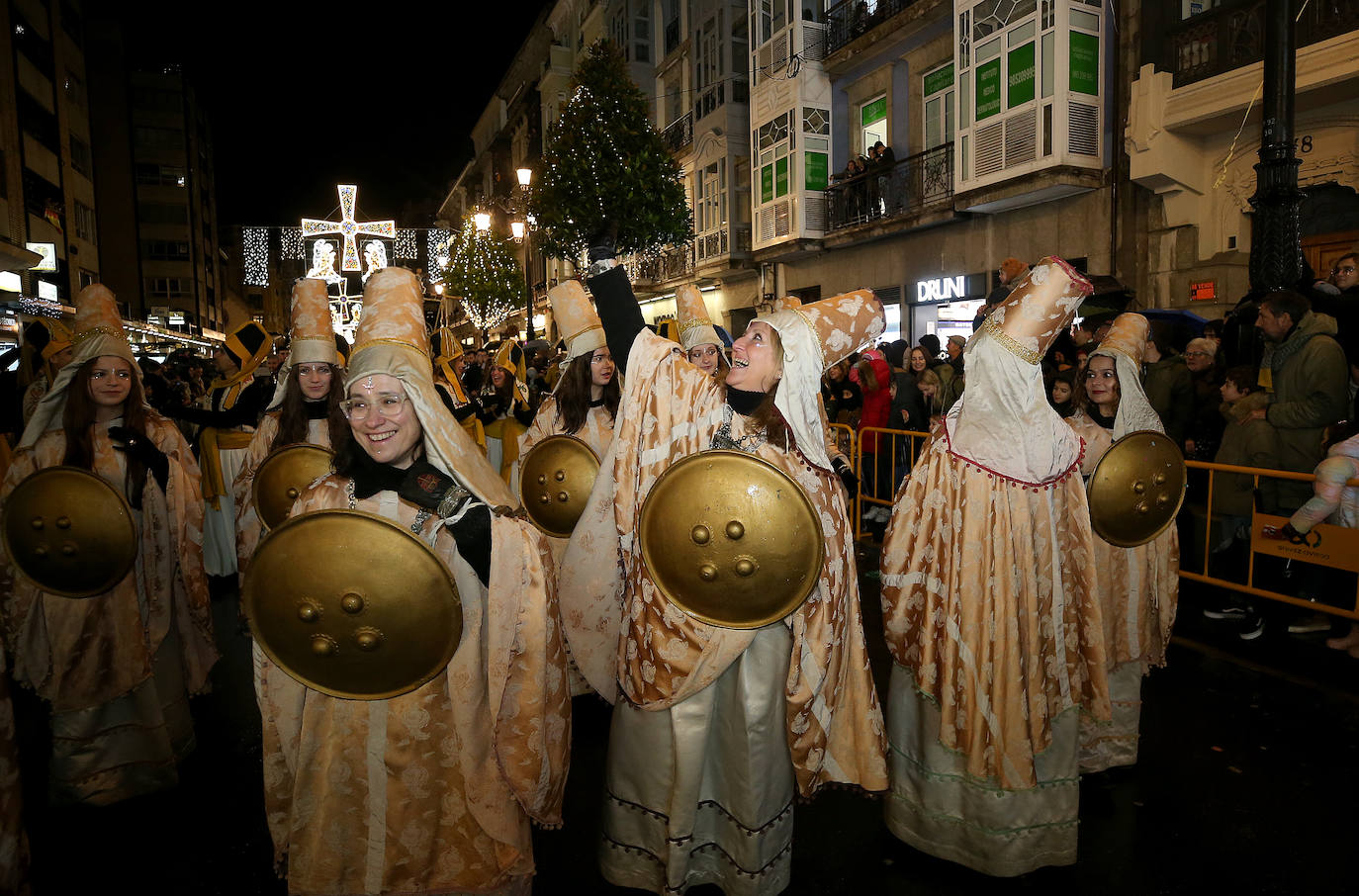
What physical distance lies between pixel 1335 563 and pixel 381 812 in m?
6.08

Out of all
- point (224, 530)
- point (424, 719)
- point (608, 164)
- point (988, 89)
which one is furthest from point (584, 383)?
point (608, 164)

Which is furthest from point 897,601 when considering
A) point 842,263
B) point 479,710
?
point 842,263

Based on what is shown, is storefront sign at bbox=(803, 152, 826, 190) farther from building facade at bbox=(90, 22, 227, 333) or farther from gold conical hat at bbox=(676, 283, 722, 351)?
building facade at bbox=(90, 22, 227, 333)

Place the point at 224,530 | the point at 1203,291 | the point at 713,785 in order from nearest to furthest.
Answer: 1. the point at 713,785
2. the point at 224,530
3. the point at 1203,291

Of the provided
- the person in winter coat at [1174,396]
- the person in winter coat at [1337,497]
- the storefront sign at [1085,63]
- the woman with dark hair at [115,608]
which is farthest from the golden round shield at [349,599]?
the storefront sign at [1085,63]

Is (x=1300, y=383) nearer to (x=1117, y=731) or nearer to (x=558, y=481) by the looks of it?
(x=1117, y=731)

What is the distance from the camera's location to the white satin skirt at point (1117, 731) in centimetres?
390

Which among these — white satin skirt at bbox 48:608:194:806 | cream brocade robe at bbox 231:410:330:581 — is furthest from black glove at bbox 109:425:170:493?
white satin skirt at bbox 48:608:194:806

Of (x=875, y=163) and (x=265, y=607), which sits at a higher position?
(x=875, y=163)

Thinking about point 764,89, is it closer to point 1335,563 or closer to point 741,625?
point 1335,563

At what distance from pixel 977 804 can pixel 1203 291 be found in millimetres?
11773

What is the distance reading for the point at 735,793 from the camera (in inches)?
112

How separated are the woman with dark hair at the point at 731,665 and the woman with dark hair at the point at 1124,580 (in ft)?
5.12

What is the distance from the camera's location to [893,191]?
1773 cm
